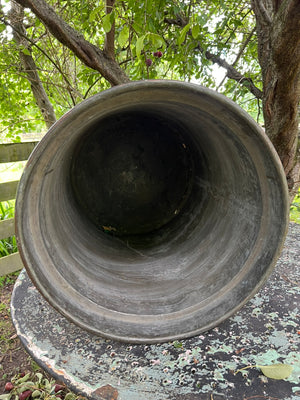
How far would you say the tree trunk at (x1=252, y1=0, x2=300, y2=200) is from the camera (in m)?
1.55

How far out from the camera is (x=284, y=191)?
1150mm

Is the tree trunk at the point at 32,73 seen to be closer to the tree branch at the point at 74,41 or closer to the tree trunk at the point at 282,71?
the tree branch at the point at 74,41

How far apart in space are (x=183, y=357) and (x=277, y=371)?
0.36 m

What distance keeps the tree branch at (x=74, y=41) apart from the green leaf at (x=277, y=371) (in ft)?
6.23

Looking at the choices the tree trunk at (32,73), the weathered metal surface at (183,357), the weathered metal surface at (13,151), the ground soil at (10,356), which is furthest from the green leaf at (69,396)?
the tree trunk at (32,73)

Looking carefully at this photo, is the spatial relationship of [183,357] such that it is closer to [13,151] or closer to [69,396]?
[69,396]

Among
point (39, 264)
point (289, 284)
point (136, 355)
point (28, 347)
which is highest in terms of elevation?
point (289, 284)

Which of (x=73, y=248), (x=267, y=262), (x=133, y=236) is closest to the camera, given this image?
(x=267, y=262)

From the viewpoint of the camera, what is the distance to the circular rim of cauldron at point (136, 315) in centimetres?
104

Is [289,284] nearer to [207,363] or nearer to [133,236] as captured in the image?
[207,363]

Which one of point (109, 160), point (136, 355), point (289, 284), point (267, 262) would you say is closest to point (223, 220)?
point (267, 262)

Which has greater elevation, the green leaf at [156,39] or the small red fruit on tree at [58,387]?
the green leaf at [156,39]

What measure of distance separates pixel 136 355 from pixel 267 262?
66cm

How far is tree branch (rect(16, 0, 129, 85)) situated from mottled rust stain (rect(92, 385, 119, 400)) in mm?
1838
